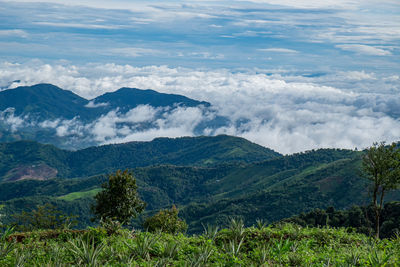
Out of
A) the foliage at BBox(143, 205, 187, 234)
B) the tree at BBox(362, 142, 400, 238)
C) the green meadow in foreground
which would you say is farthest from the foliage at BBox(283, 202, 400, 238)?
the green meadow in foreground

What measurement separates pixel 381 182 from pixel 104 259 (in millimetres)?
25703

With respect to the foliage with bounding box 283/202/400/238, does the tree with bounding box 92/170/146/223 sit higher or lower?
higher

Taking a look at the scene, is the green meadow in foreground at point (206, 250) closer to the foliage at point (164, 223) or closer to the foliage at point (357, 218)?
the foliage at point (164, 223)

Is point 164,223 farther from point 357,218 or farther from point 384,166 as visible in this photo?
point 357,218

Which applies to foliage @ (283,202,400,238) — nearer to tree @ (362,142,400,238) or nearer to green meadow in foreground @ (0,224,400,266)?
tree @ (362,142,400,238)

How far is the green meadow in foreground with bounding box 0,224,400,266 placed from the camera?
1656 centimetres

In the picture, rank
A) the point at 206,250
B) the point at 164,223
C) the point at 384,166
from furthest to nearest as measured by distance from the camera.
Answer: the point at 164,223 → the point at 384,166 → the point at 206,250

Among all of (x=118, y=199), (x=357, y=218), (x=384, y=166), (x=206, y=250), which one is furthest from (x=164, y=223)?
(x=357, y=218)

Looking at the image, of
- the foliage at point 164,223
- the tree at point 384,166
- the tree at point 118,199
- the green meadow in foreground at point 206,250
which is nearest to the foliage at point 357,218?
the foliage at point 164,223

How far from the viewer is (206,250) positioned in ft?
55.9

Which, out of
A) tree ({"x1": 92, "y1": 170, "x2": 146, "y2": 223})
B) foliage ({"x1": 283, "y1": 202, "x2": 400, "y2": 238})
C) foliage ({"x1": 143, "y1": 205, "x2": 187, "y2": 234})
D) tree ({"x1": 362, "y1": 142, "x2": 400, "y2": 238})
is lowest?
foliage ({"x1": 283, "y1": 202, "x2": 400, "y2": 238})

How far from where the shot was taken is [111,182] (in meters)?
43.2

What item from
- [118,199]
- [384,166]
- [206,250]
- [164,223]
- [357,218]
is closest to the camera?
[206,250]

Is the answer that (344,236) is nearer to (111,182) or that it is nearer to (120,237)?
(120,237)
